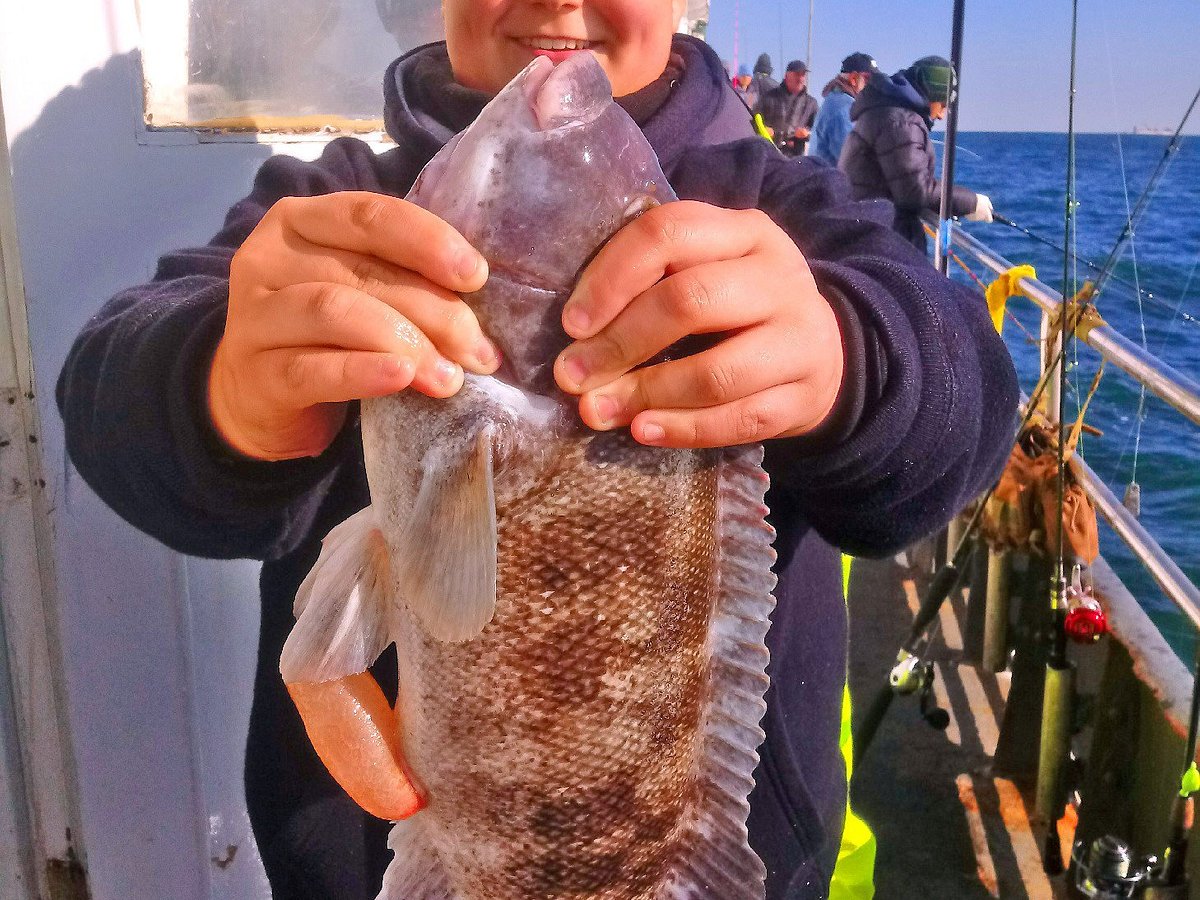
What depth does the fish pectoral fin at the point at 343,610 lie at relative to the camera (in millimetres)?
1257

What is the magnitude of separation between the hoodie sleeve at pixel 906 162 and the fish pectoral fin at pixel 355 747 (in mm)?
6985

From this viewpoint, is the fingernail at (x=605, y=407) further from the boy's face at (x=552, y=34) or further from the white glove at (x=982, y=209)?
the white glove at (x=982, y=209)

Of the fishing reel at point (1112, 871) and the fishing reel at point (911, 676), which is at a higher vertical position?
the fishing reel at point (911, 676)

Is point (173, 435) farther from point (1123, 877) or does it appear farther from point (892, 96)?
point (892, 96)

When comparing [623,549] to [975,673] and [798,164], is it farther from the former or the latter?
[975,673]

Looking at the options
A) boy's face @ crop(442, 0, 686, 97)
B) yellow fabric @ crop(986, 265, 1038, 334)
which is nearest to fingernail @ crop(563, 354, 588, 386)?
boy's face @ crop(442, 0, 686, 97)

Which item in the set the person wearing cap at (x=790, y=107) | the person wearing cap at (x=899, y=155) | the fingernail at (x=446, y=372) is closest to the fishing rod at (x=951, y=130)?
the person wearing cap at (x=899, y=155)

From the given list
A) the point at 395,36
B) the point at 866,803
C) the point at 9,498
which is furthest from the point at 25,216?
the point at 866,803

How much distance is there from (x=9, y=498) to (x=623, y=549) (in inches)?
67.3

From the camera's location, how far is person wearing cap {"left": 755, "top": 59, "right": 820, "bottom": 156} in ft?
47.9

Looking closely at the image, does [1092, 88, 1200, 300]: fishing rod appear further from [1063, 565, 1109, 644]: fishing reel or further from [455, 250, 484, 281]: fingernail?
[455, 250, 484, 281]: fingernail

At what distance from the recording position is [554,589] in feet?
4.05

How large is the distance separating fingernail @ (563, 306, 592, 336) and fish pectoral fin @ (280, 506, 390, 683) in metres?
0.39

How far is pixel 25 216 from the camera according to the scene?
2.13m
